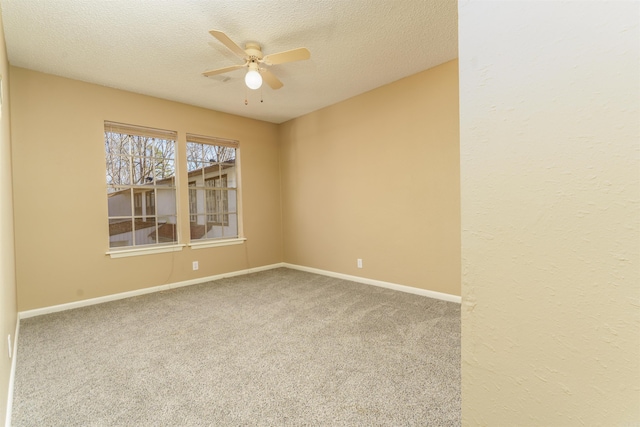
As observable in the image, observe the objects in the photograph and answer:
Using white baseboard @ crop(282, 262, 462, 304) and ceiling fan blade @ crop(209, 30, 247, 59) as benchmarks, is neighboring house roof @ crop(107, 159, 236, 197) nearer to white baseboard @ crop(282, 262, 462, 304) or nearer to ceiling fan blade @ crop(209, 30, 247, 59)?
white baseboard @ crop(282, 262, 462, 304)

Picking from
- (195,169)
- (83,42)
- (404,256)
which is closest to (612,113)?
(404,256)

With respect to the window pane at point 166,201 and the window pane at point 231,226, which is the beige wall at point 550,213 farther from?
the window pane at point 231,226

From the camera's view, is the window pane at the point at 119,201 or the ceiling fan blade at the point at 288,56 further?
the window pane at the point at 119,201

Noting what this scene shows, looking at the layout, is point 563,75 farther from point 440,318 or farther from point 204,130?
point 204,130

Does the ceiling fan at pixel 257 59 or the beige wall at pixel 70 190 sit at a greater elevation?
the ceiling fan at pixel 257 59

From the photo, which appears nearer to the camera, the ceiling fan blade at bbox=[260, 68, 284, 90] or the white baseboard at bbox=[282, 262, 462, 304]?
the ceiling fan blade at bbox=[260, 68, 284, 90]

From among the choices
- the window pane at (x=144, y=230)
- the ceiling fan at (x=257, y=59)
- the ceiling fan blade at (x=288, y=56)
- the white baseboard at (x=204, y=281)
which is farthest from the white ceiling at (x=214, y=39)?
the white baseboard at (x=204, y=281)

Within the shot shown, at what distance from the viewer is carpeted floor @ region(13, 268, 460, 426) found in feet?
5.22

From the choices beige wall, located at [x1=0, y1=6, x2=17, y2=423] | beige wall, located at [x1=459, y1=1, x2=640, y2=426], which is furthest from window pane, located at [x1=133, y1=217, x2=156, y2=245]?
beige wall, located at [x1=459, y1=1, x2=640, y2=426]

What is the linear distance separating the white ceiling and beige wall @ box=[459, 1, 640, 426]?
6.98 ft

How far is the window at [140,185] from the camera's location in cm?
367

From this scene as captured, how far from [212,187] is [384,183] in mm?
2600

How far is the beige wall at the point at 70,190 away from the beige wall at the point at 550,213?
4.06 metres

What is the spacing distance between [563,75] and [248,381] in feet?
6.76
